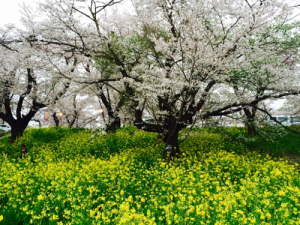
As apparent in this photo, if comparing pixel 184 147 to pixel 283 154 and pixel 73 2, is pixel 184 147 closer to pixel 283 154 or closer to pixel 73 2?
pixel 283 154

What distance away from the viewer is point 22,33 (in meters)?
14.0

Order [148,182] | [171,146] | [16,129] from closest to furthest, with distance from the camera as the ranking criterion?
[148,182], [171,146], [16,129]

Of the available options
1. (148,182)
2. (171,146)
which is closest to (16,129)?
(171,146)

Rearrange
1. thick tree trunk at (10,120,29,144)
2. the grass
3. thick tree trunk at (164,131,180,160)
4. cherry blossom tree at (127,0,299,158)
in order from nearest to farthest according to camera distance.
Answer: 1. the grass
2. cherry blossom tree at (127,0,299,158)
3. thick tree trunk at (164,131,180,160)
4. thick tree trunk at (10,120,29,144)

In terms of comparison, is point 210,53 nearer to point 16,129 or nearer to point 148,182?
point 148,182

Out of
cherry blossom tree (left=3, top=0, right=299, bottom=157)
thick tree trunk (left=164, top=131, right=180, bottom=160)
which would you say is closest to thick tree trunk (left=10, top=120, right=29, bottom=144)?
cherry blossom tree (left=3, top=0, right=299, bottom=157)

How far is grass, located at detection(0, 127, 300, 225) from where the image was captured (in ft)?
13.0

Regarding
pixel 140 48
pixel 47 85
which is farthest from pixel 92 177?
pixel 47 85

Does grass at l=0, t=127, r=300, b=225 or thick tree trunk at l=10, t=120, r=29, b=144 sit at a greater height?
thick tree trunk at l=10, t=120, r=29, b=144

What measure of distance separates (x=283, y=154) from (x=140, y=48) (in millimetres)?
9630

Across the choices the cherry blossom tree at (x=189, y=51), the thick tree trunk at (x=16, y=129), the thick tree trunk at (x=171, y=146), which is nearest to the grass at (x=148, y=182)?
the thick tree trunk at (x=171, y=146)

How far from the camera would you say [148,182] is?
5.96 metres

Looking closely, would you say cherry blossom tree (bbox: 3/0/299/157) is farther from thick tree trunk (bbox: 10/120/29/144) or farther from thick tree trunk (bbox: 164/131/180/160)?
thick tree trunk (bbox: 10/120/29/144)

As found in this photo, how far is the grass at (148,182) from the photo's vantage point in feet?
13.0
